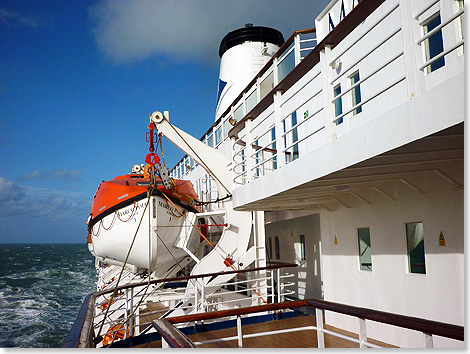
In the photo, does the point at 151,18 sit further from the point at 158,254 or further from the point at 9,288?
the point at 9,288

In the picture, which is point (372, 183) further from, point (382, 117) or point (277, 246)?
point (277, 246)

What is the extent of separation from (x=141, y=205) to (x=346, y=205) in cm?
435

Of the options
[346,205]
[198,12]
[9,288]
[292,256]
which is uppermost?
[198,12]

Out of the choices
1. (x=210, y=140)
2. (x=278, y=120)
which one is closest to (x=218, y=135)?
(x=210, y=140)

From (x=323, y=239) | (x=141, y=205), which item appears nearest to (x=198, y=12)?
(x=323, y=239)

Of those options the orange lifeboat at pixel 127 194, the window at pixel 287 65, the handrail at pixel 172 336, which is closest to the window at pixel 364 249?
the handrail at pixel 172 336

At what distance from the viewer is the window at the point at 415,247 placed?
371cm

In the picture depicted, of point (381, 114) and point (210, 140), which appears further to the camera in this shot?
point (210, 140)

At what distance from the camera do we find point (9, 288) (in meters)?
19.7

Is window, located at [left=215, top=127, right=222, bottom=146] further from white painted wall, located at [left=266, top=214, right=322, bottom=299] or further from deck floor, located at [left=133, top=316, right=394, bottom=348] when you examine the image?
deck floor, located at [left=133, top=316, right=394, bottom=348]

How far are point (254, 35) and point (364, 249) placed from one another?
27.3 ft

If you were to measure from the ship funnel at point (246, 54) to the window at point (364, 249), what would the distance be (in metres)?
7.30

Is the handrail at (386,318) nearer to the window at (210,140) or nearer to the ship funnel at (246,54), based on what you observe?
the window at (210,140)

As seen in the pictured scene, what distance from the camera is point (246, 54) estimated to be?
37.3ft
